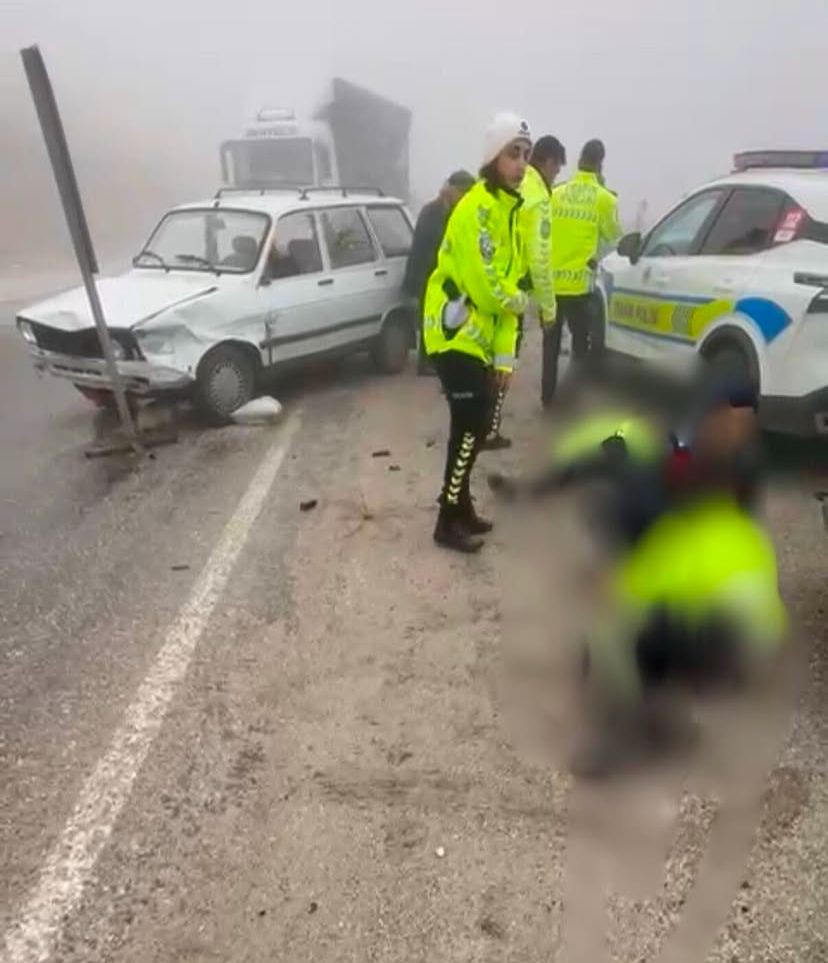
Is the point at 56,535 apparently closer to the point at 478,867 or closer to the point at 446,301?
the point at 446,301

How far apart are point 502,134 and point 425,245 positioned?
4.24 m

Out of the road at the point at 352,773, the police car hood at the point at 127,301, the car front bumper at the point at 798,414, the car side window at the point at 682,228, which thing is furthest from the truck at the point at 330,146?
the road at the point at 352,773

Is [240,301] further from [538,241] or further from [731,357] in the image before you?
[731,357]

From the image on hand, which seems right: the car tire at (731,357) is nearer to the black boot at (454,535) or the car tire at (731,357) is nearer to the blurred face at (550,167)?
the blurred face at (550,167)

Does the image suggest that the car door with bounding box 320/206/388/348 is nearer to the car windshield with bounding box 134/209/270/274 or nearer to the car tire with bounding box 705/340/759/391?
the car windshield with bounding box 134/209/270/274

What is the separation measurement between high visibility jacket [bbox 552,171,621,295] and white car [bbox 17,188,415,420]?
2.23m

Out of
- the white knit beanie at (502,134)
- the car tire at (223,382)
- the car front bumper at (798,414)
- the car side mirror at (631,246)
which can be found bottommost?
the car tire at (223,382)

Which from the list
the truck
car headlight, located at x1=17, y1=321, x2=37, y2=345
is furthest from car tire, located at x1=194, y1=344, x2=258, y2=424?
the truck

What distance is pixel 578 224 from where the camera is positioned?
6.86 m

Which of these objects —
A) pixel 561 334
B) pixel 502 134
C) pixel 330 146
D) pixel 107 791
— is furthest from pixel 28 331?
pixel 330 146

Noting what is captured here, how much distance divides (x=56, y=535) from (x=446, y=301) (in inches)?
95.4

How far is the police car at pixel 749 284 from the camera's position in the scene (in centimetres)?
517

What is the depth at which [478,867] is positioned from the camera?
2.72 meters

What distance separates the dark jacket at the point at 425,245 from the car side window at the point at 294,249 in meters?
0.88
